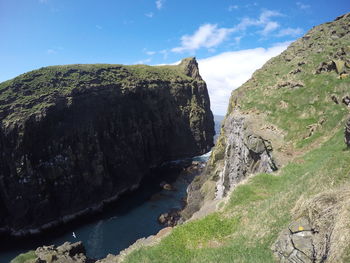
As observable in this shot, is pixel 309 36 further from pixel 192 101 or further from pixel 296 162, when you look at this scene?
pixel 192 101

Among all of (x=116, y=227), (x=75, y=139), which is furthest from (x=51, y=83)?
(x=116, y=227)

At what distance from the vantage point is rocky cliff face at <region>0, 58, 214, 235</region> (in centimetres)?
6600

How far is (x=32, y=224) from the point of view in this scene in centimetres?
6378

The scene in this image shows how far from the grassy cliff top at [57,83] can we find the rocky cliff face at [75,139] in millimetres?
233

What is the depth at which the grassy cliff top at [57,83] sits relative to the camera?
70.6 metres

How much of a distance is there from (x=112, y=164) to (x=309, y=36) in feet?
216

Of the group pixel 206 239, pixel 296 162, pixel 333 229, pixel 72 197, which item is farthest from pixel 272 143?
pixel 72 197

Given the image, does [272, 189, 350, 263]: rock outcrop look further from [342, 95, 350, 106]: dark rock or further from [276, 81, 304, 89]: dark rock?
[276, 81, 304, 89]: dark rock

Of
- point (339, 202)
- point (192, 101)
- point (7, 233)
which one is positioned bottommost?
point (7, 233)

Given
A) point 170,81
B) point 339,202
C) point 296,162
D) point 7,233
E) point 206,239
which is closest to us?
point 339,202

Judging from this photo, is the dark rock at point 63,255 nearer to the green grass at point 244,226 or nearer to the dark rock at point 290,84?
the green grass at point 244,226

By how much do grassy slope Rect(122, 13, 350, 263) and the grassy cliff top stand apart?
56.5 m

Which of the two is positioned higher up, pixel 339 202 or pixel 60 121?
pixel 60 121

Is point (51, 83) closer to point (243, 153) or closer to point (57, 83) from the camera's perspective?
point (57, 83)
